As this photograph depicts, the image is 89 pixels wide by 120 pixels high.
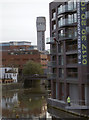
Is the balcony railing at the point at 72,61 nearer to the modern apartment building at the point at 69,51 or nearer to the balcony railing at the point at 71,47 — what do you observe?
the modern apartment building at the point at 69,51

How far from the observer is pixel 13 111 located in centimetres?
4191

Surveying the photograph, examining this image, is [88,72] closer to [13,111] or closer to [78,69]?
[78,69]

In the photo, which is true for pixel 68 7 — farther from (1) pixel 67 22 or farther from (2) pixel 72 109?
(2) pixel 72 109

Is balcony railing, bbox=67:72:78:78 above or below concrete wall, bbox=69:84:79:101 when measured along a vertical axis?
above

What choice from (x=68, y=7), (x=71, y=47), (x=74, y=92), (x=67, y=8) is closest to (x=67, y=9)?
(x=67, y=8)

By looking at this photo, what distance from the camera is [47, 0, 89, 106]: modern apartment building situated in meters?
39.1

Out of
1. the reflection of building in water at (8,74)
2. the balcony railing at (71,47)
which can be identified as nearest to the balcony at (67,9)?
the balcony railing at (71,47)

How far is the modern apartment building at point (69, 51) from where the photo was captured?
3912cm

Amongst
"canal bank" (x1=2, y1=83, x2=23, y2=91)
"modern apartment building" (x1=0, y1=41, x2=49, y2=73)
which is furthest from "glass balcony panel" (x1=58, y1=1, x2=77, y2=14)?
"modern apartment building" (x1=0, y1=41, x2=49, y2=73)

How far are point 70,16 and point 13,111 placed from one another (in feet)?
54.9

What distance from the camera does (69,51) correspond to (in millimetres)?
43562

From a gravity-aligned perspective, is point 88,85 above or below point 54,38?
below

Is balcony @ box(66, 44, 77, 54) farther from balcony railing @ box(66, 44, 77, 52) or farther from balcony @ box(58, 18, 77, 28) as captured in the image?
balcony @ box(58, 18, 77, 28)

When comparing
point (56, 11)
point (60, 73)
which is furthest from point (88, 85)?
point (56, 11)
